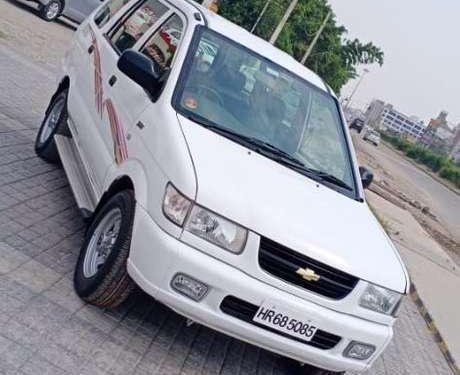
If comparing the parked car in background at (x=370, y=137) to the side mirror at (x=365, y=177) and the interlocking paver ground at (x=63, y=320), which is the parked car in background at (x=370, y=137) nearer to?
the interlocking paver ground at (x=63, y=320)

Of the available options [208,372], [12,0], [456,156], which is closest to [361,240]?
[208,372]

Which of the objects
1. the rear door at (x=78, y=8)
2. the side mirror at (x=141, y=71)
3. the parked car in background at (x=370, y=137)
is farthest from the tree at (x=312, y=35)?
the side mirror at (x=141, y=71)

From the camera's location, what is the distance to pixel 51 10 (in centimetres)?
1784

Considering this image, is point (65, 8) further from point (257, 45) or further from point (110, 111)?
point (110, 111)

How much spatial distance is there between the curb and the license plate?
4238mm

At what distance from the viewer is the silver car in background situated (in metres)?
17.6

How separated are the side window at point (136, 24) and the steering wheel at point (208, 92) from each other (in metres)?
1.04

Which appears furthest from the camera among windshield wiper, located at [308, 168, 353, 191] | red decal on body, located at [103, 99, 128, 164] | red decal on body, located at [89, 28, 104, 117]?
red decal on body, located at [89, 28, 104, 117]

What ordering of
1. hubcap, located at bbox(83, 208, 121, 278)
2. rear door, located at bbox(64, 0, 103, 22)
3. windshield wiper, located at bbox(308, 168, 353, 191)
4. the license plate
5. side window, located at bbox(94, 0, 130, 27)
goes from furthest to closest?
rear door, located at bbox(64, 0, 103, 22) < side window, located at bbox(94, 0, 130, 27) < windshield wiper, located at bbox(308, 168, 353, 191) < hubcap, located at bbox(83, 208, 121, 278) < the license plate

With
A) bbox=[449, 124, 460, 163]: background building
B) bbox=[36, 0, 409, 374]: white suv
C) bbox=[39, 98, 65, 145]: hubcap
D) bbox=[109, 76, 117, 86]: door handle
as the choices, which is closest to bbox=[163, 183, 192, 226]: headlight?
bbox=[36, 0, 409, 374]: white suv

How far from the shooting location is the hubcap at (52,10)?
17663mm

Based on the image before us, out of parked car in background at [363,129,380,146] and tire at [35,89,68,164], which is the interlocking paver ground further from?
parked car in background at [363,129,380,146]

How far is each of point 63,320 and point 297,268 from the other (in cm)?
140

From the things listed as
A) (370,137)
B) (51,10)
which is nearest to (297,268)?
(51,10)
